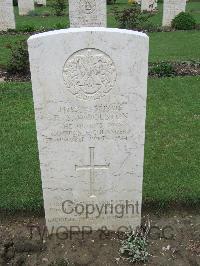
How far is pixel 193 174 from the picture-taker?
5.55m

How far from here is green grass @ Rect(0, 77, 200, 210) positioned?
200 inches

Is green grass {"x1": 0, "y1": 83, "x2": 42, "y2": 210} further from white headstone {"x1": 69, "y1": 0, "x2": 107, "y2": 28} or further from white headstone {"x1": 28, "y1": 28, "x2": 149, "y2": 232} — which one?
white headstone {"x1": 69, "y1": 0, "x2": 107, "y2": 28}

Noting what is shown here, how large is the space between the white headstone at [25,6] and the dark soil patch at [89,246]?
1805cm

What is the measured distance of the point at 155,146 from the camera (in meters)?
6.42

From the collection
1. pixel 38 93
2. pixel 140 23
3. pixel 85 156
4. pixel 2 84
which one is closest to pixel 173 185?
pixel 85 156

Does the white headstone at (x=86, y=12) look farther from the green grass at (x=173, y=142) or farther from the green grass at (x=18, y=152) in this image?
the green grass at (x=18, y=152)

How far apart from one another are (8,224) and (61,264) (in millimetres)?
982

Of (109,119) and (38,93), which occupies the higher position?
(38,93)

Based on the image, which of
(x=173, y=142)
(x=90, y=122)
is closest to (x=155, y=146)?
(x=173, y=142)

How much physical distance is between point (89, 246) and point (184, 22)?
13.5 metres

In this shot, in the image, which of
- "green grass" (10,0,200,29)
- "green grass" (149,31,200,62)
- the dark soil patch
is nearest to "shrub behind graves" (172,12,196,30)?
"green grass" (149,31,200,62)

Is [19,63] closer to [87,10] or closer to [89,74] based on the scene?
[87,10]

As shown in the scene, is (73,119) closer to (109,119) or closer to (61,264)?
(109,119)

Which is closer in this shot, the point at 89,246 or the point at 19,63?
the point at 89,246
